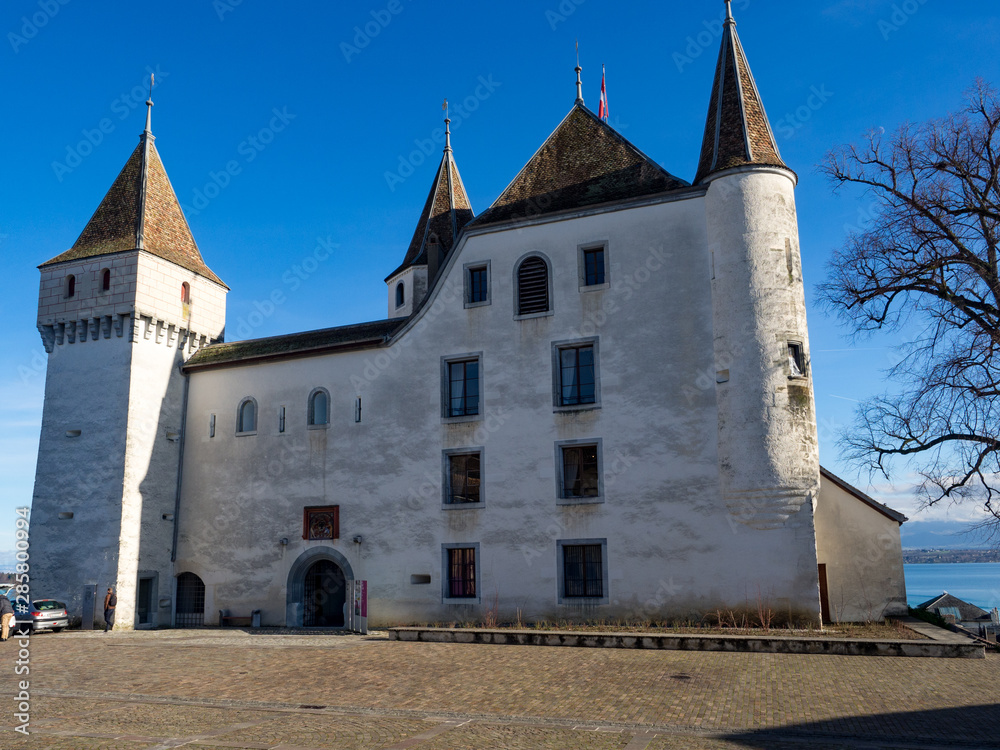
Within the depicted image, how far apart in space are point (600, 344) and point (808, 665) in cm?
1144

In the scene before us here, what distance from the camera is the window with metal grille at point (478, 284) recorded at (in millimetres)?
26109

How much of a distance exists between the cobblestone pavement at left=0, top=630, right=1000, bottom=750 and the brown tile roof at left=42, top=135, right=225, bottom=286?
A: 658 inches

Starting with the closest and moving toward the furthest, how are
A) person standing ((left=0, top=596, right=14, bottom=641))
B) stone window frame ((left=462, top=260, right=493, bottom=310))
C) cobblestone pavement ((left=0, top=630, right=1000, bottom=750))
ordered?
cobblestone pavement ((left=0, top=630, right=1000, bottom=750)) < person standing ((left=0, top=596, right=14, bottom=641)) < stone window frame ((left=462, top=260, right=493, bottom=310))

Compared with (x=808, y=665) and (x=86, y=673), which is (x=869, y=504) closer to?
(x=808, y=665)

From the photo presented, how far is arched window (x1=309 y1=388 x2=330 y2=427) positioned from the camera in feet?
90.5

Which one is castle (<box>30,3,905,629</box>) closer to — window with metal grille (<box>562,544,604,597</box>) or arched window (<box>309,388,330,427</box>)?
window with metal grille (<box>562,544,604,597</box>)

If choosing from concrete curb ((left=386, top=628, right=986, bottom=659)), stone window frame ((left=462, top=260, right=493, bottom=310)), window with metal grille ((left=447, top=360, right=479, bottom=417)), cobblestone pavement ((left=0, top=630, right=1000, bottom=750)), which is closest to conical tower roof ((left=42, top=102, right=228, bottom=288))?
stone window frame ((left=462, top=260, right=493, bottom=310))

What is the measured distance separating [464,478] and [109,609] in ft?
39.6

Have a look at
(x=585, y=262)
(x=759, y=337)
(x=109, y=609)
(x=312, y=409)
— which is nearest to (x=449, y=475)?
(x=312, y=409)

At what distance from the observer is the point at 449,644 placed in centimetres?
1947

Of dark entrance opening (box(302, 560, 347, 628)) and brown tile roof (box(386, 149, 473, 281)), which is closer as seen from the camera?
dark entrance opening (box(302, 560, 347, 628))

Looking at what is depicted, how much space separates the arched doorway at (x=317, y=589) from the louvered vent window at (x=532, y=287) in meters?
9.90

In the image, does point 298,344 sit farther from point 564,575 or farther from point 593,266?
point 564,575

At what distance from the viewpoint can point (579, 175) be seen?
26109 millimetres
